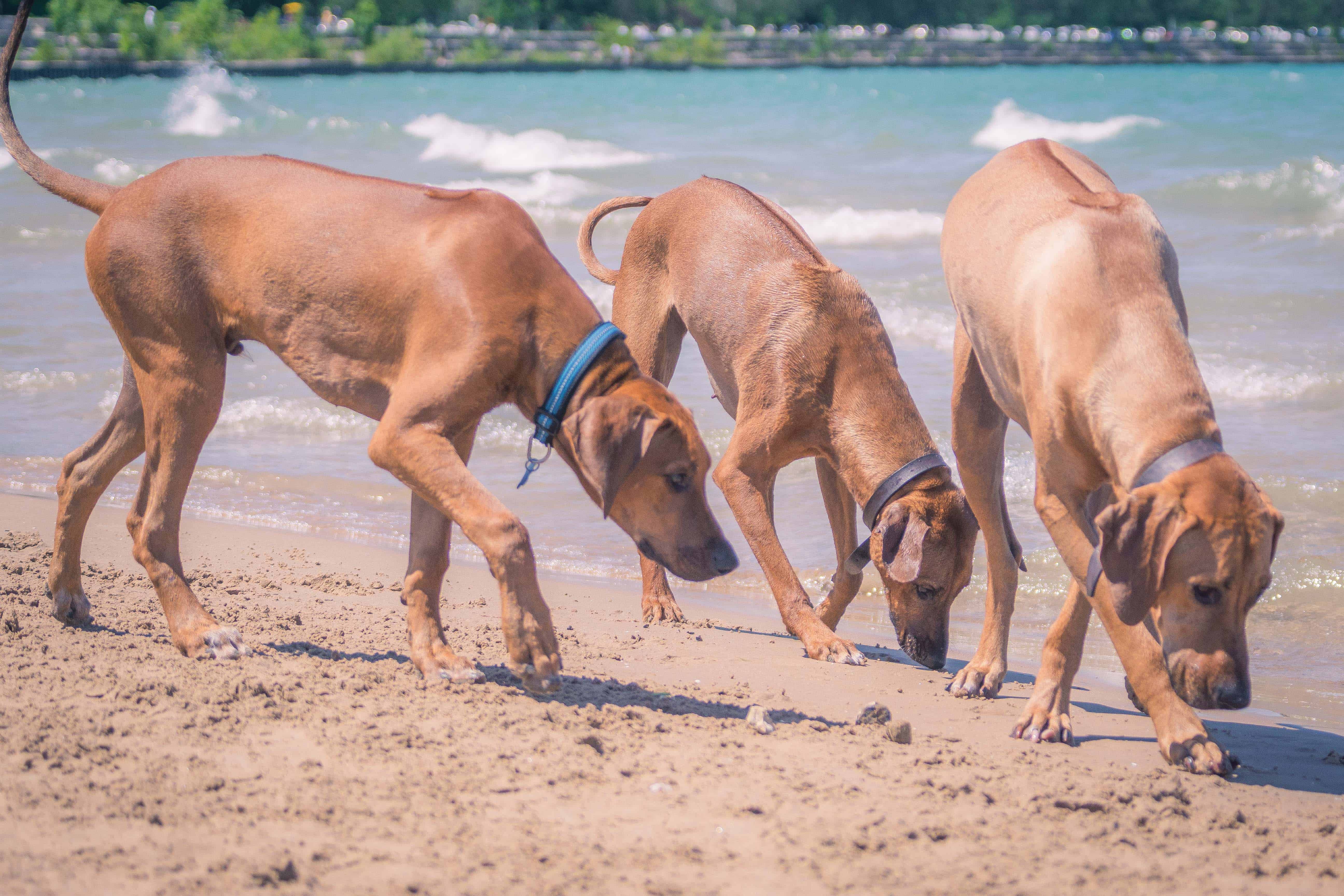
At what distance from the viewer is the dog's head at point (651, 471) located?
159 inches

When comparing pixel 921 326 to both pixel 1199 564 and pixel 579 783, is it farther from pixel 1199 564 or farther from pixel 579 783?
pixel 579 783

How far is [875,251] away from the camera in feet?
53.8

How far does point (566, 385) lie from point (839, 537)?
2417 millimetres

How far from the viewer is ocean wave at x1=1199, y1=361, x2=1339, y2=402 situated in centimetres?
920

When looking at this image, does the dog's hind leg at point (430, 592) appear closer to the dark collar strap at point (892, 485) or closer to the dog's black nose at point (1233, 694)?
the dark collar strap at point (892, 485)

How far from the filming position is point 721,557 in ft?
14.1

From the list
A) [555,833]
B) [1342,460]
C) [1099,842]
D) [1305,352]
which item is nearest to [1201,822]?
[1099,842]

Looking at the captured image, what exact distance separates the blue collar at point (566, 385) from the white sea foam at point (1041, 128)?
2393cm

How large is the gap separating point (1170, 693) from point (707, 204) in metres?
3.41

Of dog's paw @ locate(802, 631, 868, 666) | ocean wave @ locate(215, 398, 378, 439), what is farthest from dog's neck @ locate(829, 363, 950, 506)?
ocean wave @ locate(215, 398, 378, 439)

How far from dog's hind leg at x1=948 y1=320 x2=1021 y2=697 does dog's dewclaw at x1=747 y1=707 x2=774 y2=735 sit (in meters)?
1.33

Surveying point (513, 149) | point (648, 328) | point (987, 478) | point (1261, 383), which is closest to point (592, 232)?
point (648, 328)

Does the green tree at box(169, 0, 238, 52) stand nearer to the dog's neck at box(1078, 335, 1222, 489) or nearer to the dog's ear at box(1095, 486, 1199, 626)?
the dog's neck at box(1078, 335, 1222, 489)

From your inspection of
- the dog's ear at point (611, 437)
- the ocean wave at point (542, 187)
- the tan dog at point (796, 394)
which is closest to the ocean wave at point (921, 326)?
the tan dog at point (796, 394)
